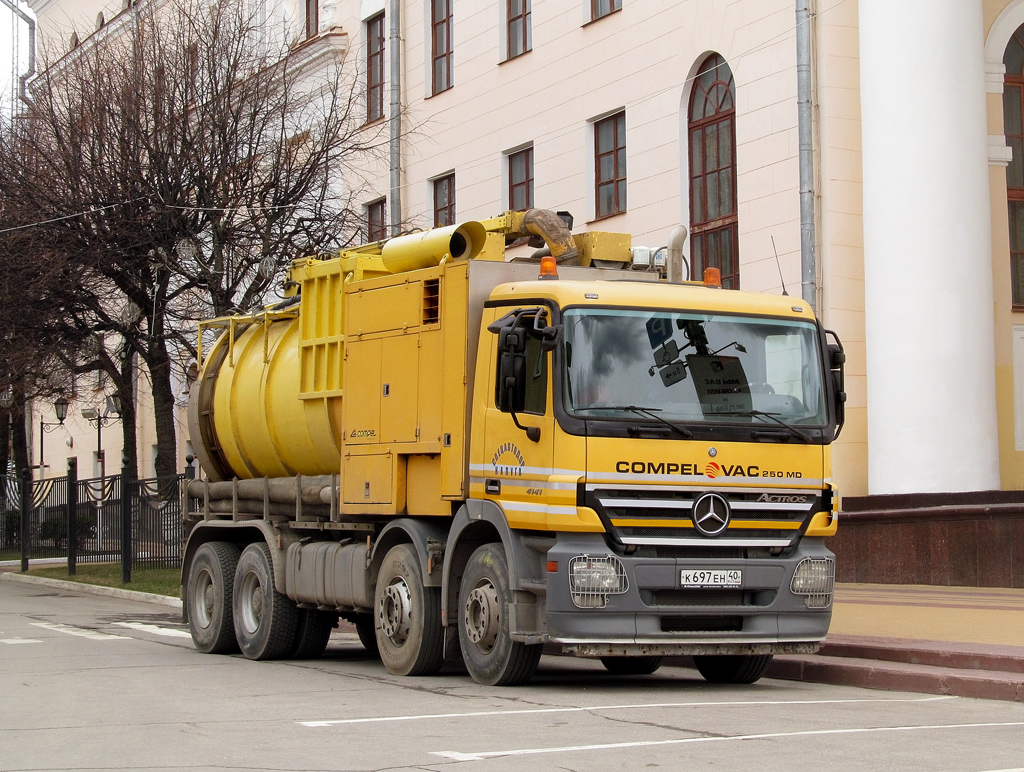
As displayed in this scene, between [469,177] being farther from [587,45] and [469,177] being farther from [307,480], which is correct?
[307,480]

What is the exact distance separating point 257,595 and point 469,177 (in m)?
17.0

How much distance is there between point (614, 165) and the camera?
26.6 metres

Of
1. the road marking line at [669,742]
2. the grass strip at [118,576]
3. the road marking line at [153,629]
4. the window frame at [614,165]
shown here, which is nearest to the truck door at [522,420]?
the road marking line at [669,742]

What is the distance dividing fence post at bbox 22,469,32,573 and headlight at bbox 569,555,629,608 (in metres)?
24.8

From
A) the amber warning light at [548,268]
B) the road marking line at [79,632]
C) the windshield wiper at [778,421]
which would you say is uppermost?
the amber warning light at [548,268]

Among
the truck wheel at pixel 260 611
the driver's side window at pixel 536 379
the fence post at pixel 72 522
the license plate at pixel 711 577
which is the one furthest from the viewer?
the fence post at pixel 72 522

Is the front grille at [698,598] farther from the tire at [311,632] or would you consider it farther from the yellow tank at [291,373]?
the tire at [311,632]

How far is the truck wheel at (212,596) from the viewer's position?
50.5 feet

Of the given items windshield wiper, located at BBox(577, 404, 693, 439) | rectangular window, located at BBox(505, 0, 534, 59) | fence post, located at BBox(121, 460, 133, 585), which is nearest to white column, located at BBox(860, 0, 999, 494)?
rectangular window, located at BBox(505, 0, 534, 59)

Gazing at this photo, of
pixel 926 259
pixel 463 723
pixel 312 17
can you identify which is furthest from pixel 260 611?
pixel 312 17

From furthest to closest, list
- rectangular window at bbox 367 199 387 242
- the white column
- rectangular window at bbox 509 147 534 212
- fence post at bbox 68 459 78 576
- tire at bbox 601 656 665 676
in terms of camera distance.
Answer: rectangular window at bbox 367 199 387 242 → fence post at bbox 68 459 78 576 → rectangular window at bbox 509 147 534 212 → the white column → tire at bbox 601 656 665 676

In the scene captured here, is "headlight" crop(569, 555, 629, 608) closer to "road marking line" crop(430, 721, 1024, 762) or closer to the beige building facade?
"road marking line" crop(430, 721, 1024, 762)

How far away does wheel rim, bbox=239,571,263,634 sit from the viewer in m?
14.9

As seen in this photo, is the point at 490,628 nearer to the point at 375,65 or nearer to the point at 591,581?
the point at 591,581
